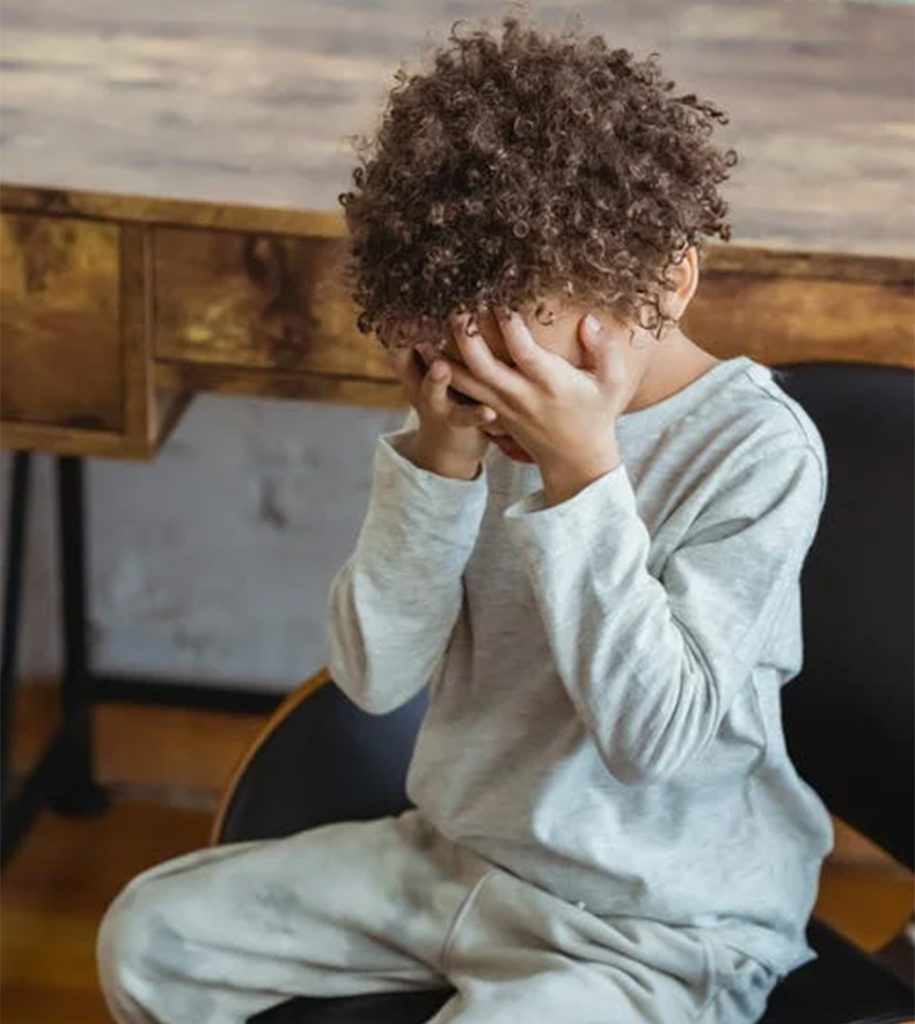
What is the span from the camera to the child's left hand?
87 cm

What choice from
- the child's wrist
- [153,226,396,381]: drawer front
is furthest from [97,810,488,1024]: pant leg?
[153,226,396,381]: drawer front

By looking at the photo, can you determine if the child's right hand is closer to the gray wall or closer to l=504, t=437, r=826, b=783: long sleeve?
l=504, t=437, r=826, b=783: long sleeve

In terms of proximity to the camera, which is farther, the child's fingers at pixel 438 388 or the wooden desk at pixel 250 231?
the wooden desk at pixel 250 231

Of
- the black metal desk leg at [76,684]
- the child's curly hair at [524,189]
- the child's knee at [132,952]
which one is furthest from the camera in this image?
the black metal desk leg at [76,684]

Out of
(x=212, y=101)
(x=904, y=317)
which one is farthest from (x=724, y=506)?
(x=212, y=101)

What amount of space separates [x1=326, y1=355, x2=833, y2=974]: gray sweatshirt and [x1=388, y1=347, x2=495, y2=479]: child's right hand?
0.04 ft

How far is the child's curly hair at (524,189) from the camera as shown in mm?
848

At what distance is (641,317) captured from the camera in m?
0.90

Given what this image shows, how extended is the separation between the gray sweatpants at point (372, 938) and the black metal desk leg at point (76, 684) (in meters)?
0.72

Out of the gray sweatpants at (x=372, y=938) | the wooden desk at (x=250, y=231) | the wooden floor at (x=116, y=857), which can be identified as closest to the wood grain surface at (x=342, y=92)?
the wooden desk at (x=250, y=231)

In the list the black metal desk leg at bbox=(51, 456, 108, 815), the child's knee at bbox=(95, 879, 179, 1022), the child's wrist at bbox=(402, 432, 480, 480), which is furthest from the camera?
the black metal desk leg at bbox=(51, 456, 108, 815)

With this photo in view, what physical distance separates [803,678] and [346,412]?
0.73 m

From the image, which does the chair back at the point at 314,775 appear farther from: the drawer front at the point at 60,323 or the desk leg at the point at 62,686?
the desk leg at the point at 62,686

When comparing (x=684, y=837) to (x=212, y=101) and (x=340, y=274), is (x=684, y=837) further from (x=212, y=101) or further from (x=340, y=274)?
(x=212, y=101)
